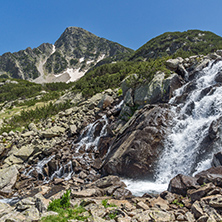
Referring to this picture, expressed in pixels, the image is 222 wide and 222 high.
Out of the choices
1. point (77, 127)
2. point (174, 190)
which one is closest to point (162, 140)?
point (174, 190)

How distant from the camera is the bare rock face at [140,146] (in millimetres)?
12695

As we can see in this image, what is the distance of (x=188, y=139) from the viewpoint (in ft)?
41.5

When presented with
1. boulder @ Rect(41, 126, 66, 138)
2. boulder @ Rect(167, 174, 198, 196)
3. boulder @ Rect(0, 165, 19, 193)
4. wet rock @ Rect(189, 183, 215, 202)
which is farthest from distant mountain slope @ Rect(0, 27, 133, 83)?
wet rock @ Rect(189, 183, 215, 202)

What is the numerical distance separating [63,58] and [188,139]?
493ft

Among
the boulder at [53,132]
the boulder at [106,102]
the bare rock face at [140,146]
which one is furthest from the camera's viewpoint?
the boulder at [106,102]

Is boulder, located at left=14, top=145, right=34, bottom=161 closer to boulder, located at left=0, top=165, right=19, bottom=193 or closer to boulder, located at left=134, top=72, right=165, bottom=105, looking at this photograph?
boulder, located at left=0, top=165, right=19, bottom=193

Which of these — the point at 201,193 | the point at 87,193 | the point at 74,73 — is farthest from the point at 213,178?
the point at 74,73

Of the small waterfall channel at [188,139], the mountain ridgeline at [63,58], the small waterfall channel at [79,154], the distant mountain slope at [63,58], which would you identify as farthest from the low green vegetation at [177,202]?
the distant mountain slope at [63,58]

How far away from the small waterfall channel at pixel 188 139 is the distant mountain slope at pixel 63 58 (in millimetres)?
111971

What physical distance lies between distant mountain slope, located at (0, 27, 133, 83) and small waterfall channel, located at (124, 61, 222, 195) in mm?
111971

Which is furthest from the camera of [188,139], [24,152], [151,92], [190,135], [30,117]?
[30,117]

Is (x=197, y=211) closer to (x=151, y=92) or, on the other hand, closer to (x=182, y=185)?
(x=182, y=185)

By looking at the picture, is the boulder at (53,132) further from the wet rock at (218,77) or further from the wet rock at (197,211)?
the wet rock at (218,77)

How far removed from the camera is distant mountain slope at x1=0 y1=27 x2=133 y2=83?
425ft
